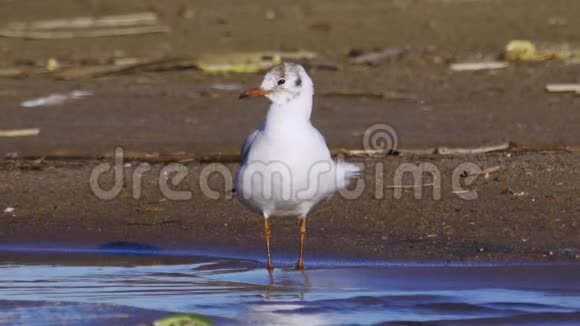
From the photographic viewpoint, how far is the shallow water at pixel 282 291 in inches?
267

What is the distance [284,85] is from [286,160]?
552 mm

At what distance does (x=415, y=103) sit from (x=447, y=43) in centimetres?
413

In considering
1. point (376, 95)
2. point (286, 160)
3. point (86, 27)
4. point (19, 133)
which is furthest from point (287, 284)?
point (86, 27)

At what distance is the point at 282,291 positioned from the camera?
746 cm

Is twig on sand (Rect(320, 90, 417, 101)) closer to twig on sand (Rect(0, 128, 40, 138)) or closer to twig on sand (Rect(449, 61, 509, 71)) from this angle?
twig on sand (Rect(449, 61, 509, 71))

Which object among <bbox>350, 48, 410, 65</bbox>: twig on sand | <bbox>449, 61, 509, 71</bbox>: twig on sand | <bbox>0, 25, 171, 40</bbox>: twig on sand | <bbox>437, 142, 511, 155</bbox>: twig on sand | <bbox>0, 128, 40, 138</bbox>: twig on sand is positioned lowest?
<bbox>437, 142, 511, 155</bbox>: twig on sand

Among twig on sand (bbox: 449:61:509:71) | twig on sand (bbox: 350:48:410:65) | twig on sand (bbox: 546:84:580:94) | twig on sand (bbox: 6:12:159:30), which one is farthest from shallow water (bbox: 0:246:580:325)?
twig on sand (bbox: 6:12:159:30)

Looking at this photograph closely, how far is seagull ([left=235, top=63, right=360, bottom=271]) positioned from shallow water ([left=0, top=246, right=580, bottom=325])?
1.42ft

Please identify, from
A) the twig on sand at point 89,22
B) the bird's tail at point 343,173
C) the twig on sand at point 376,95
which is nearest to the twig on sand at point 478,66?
the twig on sand at point 376,95

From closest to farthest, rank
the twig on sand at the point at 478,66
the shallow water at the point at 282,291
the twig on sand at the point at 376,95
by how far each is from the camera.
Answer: the shallow water at the point at 282,291
the twig on sand at the point at 376,95
the twig on sand at the point at 478,66

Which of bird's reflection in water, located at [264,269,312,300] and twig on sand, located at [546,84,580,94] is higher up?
twig on sand, located at [546,84,580,94]

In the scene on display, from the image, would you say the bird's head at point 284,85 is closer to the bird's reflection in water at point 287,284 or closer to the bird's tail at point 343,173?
the bird's tail at point 343,173

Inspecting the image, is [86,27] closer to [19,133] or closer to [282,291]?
[19,133]

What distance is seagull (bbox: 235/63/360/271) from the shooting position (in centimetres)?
777
